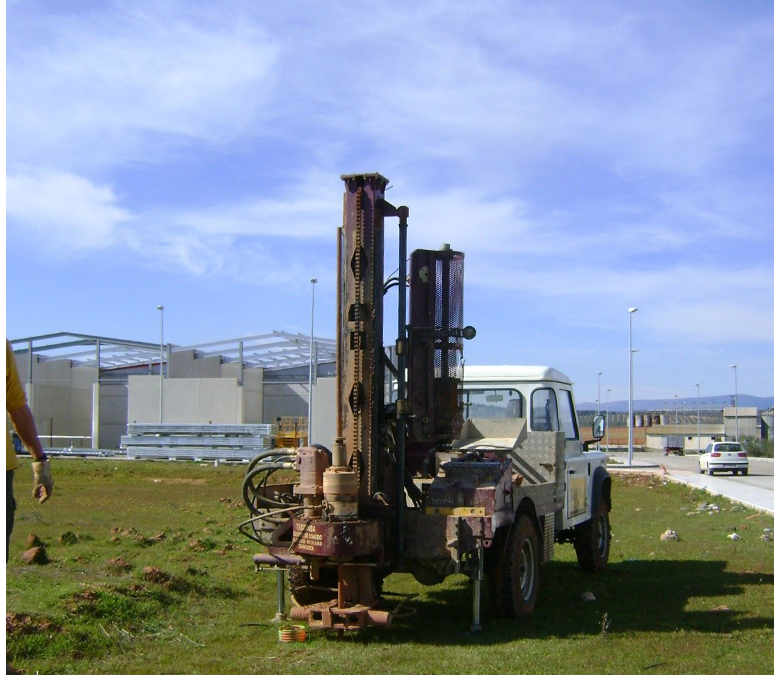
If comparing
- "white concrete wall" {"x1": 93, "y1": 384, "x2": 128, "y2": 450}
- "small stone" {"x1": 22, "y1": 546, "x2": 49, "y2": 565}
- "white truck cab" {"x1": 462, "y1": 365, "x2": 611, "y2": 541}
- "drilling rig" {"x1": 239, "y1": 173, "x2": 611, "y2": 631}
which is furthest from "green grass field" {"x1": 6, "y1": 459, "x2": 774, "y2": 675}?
"white concrete wall" {"x1": 93, "y1": 384, "x2": 128, "y2": 450}

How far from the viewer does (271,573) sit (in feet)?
37.6

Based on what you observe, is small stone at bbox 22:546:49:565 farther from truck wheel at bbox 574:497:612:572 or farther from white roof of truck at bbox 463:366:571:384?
truck wheel at bbox 574:497:612:572

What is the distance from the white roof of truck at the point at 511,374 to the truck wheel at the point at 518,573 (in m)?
2.28

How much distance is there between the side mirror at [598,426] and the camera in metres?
11.9

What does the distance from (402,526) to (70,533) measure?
22.9 ft

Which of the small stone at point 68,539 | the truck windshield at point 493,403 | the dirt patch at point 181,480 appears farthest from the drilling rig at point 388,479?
the dirt patch at point 181,480

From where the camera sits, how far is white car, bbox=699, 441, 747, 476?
143ft

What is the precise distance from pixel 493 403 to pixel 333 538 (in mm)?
4113

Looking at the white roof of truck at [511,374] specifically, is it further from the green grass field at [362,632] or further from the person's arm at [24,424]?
the person's arm at [24,424]

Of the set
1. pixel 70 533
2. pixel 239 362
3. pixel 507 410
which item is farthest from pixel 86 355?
pixel 507 410

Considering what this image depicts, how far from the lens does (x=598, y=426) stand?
12.0 m

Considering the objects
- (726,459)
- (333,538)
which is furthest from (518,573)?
(726,459)

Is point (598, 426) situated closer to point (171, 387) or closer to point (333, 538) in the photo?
point (333, 538)

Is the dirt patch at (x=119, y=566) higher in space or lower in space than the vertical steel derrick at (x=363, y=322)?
lower
